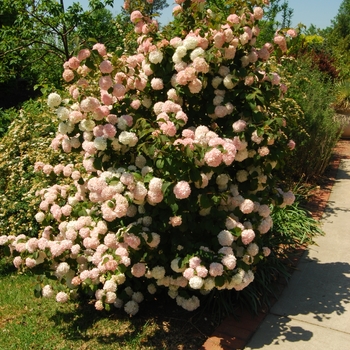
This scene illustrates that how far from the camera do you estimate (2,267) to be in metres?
4.89

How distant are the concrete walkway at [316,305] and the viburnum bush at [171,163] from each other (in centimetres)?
54

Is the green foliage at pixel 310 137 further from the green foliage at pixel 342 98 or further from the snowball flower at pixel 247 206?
the green foliage at pixel 342 98

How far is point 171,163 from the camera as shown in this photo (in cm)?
283

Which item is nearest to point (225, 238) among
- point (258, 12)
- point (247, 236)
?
point (247, 236)

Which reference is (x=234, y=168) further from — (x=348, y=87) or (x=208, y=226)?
(x=348, y=87)

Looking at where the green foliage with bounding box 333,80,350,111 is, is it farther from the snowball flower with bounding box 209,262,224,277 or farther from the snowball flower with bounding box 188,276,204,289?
the snowball flower with bounding box 188,276,204,289

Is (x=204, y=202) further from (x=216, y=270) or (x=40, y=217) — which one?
(x=40, y=217)

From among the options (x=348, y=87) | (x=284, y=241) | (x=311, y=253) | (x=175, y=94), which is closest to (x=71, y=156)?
(x=175, y=94)

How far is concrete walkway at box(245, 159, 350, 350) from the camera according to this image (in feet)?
10.6

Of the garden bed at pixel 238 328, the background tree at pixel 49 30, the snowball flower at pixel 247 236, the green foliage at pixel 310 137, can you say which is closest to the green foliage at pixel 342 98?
the green foliage at pixel 310 137

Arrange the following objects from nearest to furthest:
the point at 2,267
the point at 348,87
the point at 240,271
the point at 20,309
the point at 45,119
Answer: the point at 240,271
the point at 20,309
the point at 2,267
the point at 45,119
the point at 348,87

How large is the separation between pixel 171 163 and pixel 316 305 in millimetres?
1821

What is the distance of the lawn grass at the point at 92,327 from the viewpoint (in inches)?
129

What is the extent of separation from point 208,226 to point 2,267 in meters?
2.81
